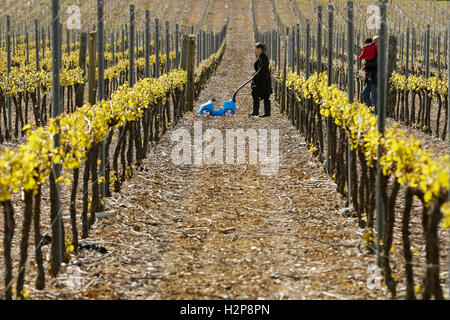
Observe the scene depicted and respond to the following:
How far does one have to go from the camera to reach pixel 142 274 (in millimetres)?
4992

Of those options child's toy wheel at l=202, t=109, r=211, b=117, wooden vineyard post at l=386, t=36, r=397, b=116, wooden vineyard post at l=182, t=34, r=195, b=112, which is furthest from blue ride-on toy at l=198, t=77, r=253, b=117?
wooden vineyard post at l=386, t=36, r=397, b=116

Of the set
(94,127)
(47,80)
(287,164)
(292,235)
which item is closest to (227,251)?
(292,235)

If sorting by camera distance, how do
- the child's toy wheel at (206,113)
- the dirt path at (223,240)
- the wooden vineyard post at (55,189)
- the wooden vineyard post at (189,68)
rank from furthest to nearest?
the wooden vineyard post at (189,68) → the child's toy wheel at (206,113) → the wooden vineyard post at (55,189) → the dirt path at (223,240)

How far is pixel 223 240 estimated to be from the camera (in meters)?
5.93

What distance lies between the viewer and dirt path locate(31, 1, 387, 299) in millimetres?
4707

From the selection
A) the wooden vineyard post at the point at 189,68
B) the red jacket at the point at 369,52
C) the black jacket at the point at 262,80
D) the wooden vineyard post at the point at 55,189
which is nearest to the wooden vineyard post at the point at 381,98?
the wooden vineyard post at the point at 55,189

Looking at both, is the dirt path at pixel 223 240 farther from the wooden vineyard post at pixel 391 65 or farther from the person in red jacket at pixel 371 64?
the wooden vineyard post at pixel 391 65

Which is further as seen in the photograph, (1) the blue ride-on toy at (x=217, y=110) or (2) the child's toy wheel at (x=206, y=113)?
(2) the child's toy wheel at (x=206, y=113)

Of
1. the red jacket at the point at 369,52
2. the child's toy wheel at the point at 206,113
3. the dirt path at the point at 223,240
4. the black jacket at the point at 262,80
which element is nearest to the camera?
the dirt path at the point at 223,240

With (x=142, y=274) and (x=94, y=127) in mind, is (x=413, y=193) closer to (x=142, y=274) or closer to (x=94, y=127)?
(x=142, y=274)

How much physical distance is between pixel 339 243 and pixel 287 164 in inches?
152

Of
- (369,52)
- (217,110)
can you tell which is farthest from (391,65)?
(217,110)

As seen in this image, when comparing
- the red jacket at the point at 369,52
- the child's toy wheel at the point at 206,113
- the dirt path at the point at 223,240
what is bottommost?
the dirt path at the point at 223,240

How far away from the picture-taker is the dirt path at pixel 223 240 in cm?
471
